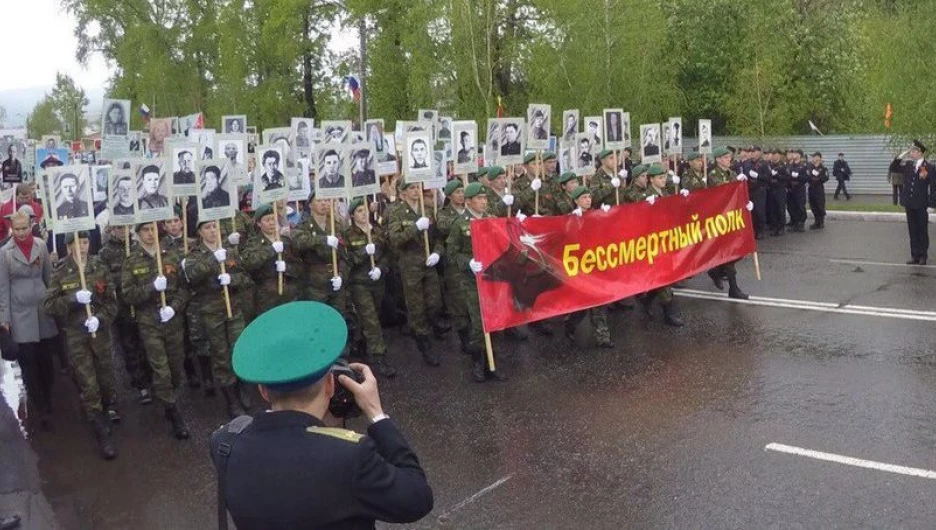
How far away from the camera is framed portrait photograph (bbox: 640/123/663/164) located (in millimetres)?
12477

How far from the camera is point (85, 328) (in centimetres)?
750

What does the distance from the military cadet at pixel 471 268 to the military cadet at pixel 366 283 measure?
846 millimetres

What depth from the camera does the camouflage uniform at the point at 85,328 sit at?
7.41 meters

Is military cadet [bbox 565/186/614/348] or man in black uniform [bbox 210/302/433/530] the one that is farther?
military cadet [bbox 565/186/614/348]

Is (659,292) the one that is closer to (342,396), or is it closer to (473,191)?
(473,191)

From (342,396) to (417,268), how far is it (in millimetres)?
6933

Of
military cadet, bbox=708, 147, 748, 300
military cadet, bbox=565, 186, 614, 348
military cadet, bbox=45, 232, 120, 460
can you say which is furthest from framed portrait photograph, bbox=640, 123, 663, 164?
military cadet, bbox=45, 232, 120, 460

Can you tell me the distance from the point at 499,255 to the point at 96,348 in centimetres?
362

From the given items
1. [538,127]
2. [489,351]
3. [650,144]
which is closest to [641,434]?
[489,351]

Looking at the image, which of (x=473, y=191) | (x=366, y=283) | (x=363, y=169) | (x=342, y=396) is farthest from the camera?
(x=363, y=169)

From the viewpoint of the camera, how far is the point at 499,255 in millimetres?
8727

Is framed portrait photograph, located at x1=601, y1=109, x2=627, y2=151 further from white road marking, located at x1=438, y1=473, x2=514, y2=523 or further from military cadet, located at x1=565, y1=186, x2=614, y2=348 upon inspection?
white road marking, located at x1=438, y1=473, x2=514, y2=523

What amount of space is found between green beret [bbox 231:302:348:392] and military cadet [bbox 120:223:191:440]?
17.8 ft

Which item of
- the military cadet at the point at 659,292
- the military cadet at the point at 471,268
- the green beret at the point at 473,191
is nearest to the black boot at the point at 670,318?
the military cadet at the point at 659,292
